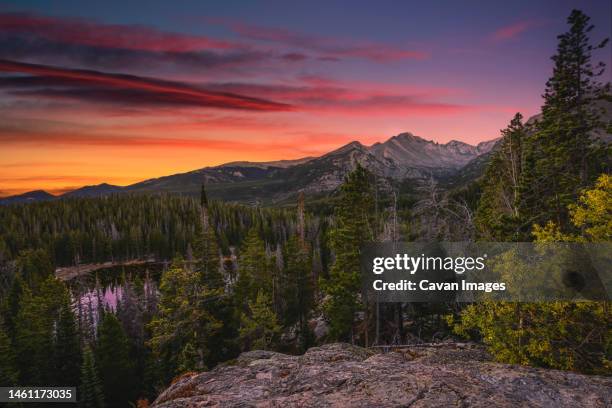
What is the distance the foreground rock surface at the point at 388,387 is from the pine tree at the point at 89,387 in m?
32.6

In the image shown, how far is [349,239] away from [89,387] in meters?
34.9

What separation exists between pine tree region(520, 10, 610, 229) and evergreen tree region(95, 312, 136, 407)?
46679 millimetres

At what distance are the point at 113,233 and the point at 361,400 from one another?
16518cm

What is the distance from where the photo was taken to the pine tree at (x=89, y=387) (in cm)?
3816

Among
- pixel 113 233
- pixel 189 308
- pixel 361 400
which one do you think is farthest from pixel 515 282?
pixel 113 233

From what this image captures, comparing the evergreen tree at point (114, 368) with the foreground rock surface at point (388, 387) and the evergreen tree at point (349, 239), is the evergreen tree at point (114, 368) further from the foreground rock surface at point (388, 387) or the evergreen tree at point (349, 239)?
the foreground rock surface at point (388, 387)

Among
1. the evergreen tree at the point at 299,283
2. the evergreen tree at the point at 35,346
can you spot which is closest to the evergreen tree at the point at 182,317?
the evergreen tree at the point at 299,283

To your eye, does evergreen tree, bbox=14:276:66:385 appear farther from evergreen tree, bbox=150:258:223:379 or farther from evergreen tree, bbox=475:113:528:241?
evergreen tree, bbox=475:113:528:241

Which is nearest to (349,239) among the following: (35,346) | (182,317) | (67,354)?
(182,317)

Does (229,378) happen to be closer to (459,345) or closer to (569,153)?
A: (459,345)

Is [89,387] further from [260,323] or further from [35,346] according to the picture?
[260,323]

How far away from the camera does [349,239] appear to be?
29.6 m

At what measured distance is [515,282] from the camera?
15672 millimetres

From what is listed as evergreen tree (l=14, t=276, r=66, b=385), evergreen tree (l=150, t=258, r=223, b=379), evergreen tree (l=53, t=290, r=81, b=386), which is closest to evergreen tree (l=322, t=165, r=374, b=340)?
evergreen tree (l=150, t=258, r=223, b=379)
